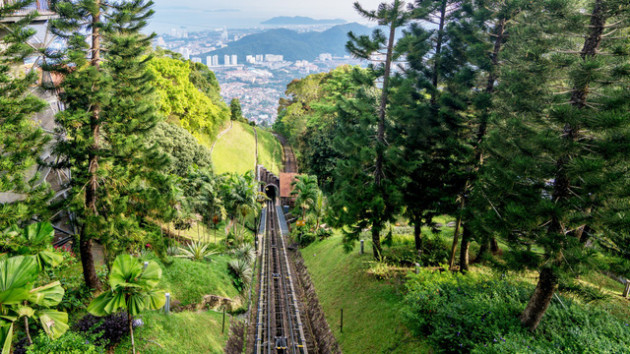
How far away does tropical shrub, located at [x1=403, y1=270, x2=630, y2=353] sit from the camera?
774 cm

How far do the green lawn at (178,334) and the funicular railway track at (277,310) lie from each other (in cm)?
248

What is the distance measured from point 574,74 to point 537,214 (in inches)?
127

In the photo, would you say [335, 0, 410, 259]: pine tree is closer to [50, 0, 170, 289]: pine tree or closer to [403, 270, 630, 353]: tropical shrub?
[403, 270, 630, 353]: tropical shrub

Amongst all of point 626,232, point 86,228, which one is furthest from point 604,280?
point 86,228

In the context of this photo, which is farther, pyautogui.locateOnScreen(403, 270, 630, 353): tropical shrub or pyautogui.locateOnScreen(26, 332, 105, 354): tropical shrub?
pyautogui.locateOnScreen(403, 270, 630, 353): tropical shrub

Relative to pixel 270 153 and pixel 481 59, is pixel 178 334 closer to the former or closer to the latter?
pixel 481 59

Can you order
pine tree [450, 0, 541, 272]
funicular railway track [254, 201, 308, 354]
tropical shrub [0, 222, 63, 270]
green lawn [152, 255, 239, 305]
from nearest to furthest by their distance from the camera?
1. tropical shrub [0, 222, 63, 270]
2. pine tree [450, 0, 541, 272]
3. green lawn [152, 255, 239, 305]
4. funicular railway track [254, 201, 308, 354]

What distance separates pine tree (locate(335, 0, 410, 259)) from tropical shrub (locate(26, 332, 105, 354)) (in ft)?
32.3

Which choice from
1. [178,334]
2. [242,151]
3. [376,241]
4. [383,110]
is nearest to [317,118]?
[242,151]

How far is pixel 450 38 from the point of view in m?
13.9

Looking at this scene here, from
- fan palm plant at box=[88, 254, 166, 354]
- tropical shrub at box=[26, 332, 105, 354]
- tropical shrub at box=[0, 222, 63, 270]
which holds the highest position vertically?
tropical shrub at box=[0, 222, 63, 270]

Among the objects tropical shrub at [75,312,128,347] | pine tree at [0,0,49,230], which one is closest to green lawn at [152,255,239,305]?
tropical shrub at [75,312,128,347]

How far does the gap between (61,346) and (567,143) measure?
38.0ft

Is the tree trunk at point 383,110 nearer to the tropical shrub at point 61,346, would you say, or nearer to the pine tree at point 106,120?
the pine tree at point 106,120
